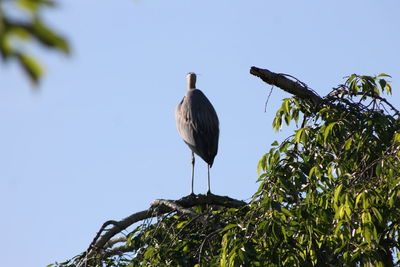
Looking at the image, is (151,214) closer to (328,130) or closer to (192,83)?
(328,130)

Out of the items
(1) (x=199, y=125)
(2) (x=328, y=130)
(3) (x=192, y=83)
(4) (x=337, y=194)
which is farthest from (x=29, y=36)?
(3) (x=192, y=83)

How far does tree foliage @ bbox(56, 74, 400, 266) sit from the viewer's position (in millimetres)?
3830

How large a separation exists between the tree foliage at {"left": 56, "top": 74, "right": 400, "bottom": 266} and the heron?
88.4 inches

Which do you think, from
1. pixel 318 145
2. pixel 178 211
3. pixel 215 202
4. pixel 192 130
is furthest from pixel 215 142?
pixel 318 145

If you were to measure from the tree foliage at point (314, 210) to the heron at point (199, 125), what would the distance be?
7.37ft

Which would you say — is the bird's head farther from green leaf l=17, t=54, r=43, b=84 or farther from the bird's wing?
green leaf l=17, t=54, r=43, b=84

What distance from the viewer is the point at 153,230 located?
5.00 m

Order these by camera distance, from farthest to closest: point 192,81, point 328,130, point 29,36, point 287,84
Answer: point 192,81 → point 287,84 → point 328,130 → point 29,36

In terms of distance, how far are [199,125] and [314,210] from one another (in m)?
3.74

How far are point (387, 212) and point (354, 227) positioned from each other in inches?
14.2

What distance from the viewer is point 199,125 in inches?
306

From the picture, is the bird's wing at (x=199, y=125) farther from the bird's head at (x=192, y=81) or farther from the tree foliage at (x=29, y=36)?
the tree foliage at (x=29, y=36)

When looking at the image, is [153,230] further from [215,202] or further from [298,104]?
[298,104]

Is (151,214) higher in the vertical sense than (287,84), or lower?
lower
